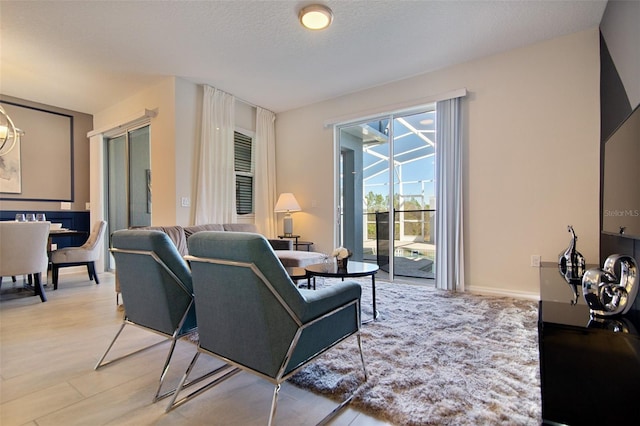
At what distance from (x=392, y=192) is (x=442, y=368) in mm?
2773

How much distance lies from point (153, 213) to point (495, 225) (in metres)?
4.38

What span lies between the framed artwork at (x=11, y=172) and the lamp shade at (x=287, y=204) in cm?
401

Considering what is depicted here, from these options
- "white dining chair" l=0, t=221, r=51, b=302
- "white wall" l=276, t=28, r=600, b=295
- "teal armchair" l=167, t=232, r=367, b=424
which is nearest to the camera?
"teal armchair" l=167, t=232, r=367, b=424

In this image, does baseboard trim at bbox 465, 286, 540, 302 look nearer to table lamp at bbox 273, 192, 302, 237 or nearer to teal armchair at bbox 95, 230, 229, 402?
table lamp at bbox 273, 192, 302, 237

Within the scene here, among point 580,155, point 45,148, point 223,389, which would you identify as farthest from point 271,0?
point 45,148

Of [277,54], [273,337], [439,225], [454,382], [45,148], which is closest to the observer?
[273,337]

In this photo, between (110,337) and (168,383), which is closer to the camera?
(168,383)

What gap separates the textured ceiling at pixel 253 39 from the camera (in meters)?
2.68

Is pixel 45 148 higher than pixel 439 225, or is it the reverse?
pixel 45 148

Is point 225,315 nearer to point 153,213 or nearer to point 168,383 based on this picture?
point 168,383

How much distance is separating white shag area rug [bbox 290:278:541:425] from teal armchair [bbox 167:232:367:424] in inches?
10.2

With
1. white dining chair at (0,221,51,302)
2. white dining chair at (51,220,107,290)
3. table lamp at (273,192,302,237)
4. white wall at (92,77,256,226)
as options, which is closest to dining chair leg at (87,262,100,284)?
white dining chair at (51,220,107,290)

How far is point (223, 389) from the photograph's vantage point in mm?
1694

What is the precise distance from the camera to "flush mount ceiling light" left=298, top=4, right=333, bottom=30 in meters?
2.62
